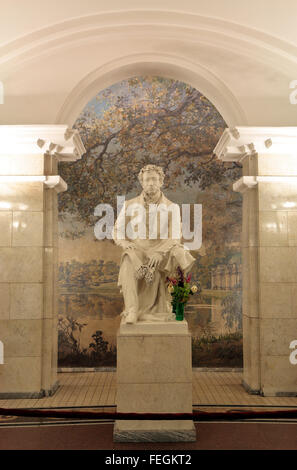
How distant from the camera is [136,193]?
914 centimetres

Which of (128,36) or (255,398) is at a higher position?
(128,36)

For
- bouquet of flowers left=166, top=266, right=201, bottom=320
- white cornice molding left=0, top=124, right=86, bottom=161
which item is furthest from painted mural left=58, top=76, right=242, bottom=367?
bouquet of flowers left=166, top=266, right=201, bottom=320

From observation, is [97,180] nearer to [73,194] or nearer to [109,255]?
[73,194]

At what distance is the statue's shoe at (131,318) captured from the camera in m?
4.62

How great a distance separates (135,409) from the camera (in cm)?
450

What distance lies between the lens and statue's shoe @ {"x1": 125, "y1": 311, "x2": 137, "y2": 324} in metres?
4.62

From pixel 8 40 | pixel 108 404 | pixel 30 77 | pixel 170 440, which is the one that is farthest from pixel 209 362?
pixel 8 40

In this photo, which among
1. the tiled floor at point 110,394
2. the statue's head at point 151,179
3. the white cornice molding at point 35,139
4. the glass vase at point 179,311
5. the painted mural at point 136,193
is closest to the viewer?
the glass vase at point 179,311

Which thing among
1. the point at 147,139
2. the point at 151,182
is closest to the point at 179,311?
the point at 151,182

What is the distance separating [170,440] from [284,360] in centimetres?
254

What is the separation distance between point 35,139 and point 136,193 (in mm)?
3281

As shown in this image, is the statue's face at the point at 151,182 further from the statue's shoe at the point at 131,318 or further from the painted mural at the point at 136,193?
the painted mural at the point at 136,193

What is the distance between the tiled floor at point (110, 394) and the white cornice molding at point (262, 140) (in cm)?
353

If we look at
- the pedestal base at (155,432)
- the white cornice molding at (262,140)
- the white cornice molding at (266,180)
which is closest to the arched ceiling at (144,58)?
the white cornice molding at (262,140)
